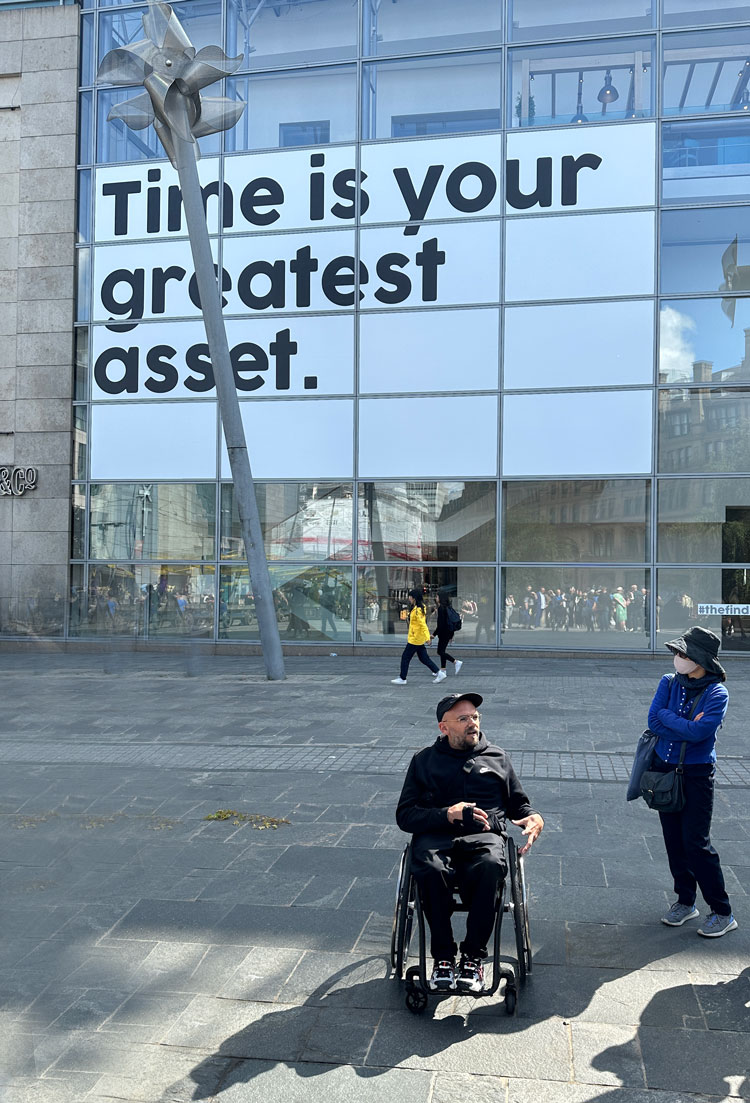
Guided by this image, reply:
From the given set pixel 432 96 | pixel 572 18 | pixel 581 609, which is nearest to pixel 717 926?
pixel 581 609

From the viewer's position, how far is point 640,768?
5.14m

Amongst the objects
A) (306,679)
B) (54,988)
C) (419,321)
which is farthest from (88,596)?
(54,988)

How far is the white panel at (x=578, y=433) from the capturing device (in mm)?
18703

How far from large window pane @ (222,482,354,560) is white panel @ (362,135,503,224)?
554cm

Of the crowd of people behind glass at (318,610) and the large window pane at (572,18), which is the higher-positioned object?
the large window pane at (572,18)

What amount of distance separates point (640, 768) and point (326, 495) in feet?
49.9

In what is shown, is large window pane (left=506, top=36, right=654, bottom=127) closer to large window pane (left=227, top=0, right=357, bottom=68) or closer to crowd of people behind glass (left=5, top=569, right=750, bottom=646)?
large window pane (left=227, top=0, right=357, bottom=68)

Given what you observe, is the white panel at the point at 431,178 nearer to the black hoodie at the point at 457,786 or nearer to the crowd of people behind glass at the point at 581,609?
the crowd of people behind glass at the point at 581,609

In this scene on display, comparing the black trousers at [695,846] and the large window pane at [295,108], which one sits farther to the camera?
the large window pane at [295,108]

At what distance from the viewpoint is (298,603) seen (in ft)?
66.0

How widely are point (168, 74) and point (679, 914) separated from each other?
12.7 metres

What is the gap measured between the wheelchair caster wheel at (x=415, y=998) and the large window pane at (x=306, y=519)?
15824 millimetres

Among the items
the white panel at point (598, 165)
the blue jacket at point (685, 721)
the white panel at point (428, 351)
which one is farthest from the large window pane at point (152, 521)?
the blue jacket at point (685, 721)

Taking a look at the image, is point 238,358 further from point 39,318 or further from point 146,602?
point 146,602
